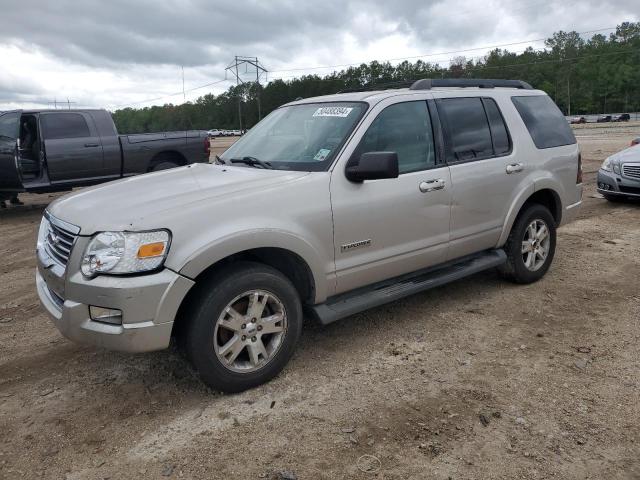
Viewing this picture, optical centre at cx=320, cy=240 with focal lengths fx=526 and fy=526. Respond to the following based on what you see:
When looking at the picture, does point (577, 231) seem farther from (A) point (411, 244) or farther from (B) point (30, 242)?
(B) point (30, 242)

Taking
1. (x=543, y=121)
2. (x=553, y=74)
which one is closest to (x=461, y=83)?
(x=543, y=121)

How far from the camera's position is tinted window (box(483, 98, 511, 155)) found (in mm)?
4707

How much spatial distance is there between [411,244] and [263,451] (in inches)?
76.1

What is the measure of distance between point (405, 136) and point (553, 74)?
114 metres

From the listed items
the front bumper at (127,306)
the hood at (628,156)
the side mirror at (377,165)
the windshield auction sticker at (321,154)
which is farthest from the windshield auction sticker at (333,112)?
the hood at (628,156)

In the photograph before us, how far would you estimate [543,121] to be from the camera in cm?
523

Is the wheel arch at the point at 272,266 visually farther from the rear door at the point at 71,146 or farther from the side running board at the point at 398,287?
the rear door at the point at 71,146

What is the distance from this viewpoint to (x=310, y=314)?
3637mm

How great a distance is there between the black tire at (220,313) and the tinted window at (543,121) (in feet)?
10.1

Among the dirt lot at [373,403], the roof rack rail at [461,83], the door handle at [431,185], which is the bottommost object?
the dirt lot at [373,403]

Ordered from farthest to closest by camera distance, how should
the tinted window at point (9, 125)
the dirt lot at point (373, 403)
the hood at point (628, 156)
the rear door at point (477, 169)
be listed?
the tinted window at point (9, 125) → the hood at point (628, 156) → the rear door at point (477, 169) → the dirt lot at point (373, 403)

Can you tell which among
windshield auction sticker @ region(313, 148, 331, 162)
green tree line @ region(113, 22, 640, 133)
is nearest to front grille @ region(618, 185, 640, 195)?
windshield auction sticker @ region(313, 148, 331, 162)

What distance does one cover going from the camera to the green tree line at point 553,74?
95.4 m

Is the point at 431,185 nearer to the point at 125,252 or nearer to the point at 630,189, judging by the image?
the point at 125,252
